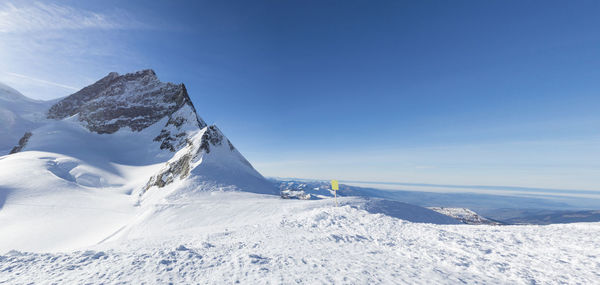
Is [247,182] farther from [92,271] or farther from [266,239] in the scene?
[92,271]

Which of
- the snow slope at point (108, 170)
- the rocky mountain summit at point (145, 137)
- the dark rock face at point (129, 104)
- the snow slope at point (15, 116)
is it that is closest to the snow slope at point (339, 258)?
the snow slope at point (108, 170)

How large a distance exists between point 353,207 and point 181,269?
11.5m

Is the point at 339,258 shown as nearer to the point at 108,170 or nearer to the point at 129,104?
the point at 108,170

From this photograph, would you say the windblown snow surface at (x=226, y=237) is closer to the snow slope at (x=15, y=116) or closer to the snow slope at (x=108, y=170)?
the snow slope at (x=108, y=170)

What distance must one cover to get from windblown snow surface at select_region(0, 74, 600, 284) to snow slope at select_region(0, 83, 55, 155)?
1725 inches

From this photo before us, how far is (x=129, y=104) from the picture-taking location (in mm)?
67500

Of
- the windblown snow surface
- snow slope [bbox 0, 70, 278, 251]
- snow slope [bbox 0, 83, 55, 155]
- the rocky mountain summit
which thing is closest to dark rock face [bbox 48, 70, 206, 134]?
the rocky mountain summit

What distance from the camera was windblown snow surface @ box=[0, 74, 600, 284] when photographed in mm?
5777

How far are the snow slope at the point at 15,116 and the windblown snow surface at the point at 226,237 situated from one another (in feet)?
144

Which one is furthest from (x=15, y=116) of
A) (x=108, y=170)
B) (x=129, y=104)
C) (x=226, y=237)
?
(x=226, y=237)

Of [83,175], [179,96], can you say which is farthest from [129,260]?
[179,96]

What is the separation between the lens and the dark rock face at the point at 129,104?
60.2 metres

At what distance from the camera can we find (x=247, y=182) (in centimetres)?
3028

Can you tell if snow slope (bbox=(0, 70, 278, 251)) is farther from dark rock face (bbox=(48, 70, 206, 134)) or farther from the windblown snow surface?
dark rock face (bbox=(48, 70, 206, 134))
